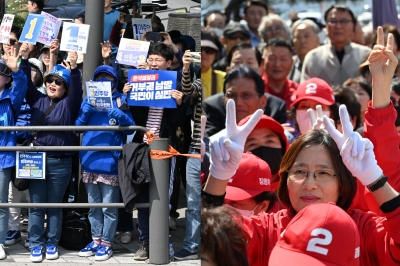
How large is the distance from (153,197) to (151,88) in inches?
30.2

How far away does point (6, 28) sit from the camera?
579 cm

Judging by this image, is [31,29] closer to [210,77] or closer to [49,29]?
[49,29]

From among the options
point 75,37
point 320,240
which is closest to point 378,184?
point 320,240

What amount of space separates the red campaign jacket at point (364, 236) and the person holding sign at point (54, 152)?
323 centimetres

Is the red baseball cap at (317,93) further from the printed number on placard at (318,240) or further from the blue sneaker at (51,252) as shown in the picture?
the printed number on placard at (318,240)

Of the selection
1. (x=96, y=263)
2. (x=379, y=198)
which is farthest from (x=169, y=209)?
(x=379, y=198)

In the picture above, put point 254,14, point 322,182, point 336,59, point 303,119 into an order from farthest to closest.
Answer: point 254,14
point 336,59
point 303,119
point 322,182

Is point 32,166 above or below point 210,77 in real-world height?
below

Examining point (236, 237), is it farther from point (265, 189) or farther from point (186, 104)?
point (186, 104)

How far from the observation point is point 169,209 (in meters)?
5.98

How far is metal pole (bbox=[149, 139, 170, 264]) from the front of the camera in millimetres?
5543

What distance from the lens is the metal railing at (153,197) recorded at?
550cm

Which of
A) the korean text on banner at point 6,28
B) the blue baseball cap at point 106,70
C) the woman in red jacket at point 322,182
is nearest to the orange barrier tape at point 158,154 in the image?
the blue baseball cap at point 106,70

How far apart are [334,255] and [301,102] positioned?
3.05 m
